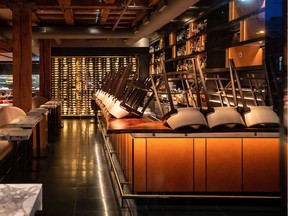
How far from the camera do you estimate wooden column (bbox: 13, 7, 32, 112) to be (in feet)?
27.3

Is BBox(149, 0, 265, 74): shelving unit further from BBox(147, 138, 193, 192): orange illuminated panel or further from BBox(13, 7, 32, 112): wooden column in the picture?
BBox(13, 7, 32, 112): wooden column

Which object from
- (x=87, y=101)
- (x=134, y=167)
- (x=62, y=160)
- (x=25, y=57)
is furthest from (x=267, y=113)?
(x=87, y=101)

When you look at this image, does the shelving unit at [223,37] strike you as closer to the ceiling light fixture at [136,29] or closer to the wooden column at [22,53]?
the ceiling light fixture at [136,29]

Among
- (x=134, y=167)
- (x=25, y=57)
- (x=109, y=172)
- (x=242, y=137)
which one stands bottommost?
(x=109, y=172)

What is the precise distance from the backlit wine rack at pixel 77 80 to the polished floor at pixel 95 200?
966 cm

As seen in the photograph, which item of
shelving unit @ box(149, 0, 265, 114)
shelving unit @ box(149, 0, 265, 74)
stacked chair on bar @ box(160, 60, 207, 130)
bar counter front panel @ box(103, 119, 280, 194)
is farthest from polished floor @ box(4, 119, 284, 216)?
shelving unit @ box(149, 0, 265, 74)

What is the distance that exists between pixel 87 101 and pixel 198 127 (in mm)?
13999

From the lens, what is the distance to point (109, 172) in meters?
7.11

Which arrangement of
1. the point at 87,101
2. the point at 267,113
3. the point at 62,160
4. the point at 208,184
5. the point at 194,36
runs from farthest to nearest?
the point at 87,101, the point at 194,36, the point at 62,160, the point at 208,184, the point at 267,113

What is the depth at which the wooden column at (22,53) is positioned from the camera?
833 centimetres

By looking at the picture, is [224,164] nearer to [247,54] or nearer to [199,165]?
[199,165]

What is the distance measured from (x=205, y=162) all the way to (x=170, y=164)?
385 mm

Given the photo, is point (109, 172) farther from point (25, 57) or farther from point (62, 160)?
point (25, 57)

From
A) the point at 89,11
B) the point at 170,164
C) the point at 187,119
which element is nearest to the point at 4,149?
the point at 170,164
